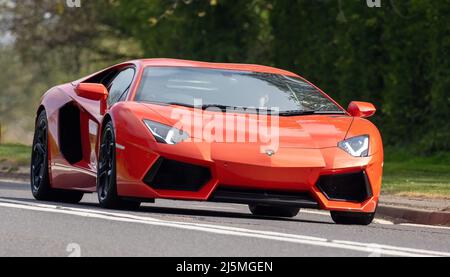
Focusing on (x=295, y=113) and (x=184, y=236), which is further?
(x=295, y=113)

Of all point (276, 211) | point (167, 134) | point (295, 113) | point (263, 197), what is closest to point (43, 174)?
point (276, 211)

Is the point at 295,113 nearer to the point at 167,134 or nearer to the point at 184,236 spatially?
the point at 167,134

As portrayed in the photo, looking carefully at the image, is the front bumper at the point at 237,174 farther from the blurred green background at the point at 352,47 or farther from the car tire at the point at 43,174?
the blurred green background at the point at 352,47

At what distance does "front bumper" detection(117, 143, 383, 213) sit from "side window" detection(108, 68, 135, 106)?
1.20m

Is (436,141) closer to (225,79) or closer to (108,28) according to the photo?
(225,79)

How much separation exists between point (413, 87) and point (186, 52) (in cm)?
788

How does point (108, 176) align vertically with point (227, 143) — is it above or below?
below

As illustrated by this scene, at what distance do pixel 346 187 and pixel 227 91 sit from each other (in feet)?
4.83

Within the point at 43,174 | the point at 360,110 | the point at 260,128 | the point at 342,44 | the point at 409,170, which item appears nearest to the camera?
the point at 260,128

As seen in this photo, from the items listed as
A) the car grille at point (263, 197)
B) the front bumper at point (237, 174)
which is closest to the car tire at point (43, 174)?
the front bumper at point (237, 174)

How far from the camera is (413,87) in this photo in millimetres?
24609

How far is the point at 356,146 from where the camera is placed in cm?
Result: 1166
